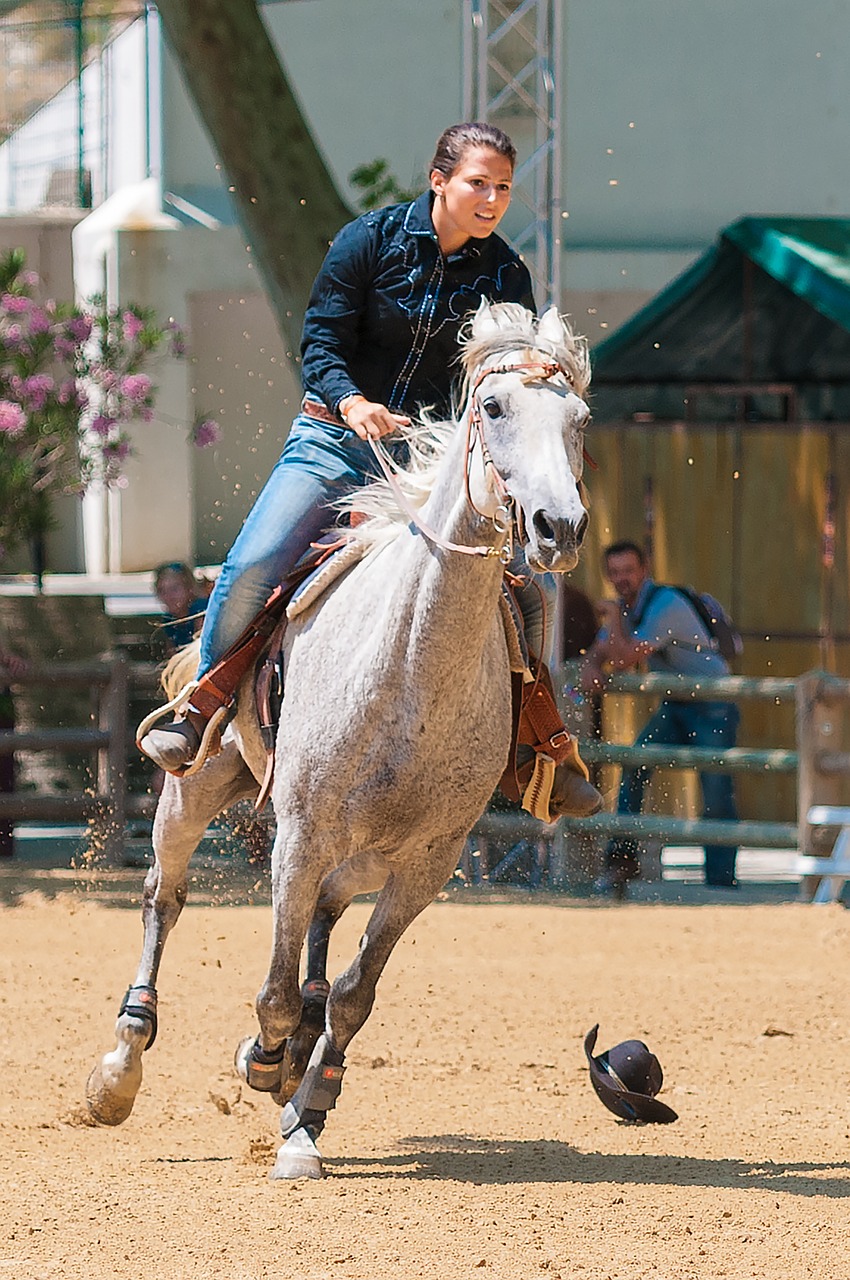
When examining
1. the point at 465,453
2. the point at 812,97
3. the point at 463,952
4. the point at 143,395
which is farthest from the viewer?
the point at 812,97

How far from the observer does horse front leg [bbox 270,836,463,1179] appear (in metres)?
5.25

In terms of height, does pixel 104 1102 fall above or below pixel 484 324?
below

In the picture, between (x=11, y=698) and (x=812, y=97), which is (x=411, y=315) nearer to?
(x=11, y=698)

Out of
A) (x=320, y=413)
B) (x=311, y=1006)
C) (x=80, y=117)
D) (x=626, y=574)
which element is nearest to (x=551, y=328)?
(x=320, y=413)

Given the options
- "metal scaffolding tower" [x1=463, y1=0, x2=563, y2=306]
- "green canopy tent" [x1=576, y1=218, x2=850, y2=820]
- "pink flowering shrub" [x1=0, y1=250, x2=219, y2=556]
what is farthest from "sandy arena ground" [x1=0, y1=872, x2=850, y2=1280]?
"metal scaffolding tower" [x1=463, y1=0, x2=563, y2=306]

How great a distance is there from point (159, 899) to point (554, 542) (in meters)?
2.55

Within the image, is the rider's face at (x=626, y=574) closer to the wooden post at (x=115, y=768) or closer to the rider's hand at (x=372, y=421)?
the wooden post at (x=115, y=768)

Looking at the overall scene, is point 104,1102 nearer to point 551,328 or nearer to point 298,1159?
point 298,1159

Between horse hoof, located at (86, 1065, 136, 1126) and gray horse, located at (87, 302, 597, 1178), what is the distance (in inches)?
16.8

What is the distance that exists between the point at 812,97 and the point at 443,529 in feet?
41.1

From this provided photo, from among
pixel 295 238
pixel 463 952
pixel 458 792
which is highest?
pixel 295 238

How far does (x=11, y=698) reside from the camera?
40.8 ft

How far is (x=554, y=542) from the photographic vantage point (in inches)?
164

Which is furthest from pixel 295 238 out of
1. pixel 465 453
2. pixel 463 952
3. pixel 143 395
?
pixel 465 453
